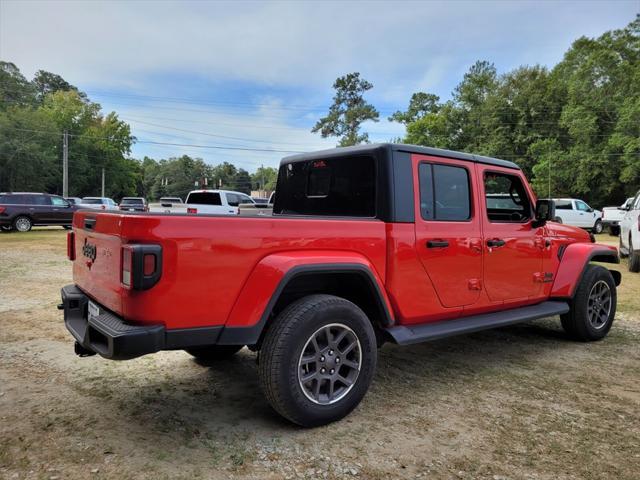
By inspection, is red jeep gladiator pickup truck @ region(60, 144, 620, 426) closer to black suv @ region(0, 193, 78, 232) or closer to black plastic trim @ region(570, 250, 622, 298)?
black plastic trim @ region(570, 250, 622, 298)

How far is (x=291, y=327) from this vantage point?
292 centimetres

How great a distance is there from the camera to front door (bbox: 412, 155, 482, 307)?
3.69 m

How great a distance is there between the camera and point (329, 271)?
3.09 meters

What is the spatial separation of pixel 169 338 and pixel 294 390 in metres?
0.83

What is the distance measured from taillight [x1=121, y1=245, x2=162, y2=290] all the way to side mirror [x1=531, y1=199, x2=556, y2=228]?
361 centimetres

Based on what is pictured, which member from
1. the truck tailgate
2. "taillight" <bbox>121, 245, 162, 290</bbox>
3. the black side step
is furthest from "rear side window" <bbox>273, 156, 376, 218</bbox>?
the truck tailgate

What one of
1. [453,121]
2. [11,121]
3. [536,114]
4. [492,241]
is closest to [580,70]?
[536,114]

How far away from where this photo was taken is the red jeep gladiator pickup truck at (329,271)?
2.62 metres

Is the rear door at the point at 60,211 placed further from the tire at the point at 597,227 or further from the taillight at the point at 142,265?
the tire at the point at 597,227

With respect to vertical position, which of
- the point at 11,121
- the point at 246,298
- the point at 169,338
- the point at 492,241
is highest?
the point at 11,121

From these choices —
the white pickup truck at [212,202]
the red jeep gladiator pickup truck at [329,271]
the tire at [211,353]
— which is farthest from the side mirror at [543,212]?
the white pickup truck at [212,202]

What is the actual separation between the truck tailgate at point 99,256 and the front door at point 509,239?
294cm

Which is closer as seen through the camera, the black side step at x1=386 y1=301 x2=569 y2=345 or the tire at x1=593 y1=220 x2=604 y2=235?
the black side step at x1=386 y1=301 x2=569 y2=345

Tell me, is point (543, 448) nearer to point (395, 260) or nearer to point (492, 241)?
point (395, 260)
